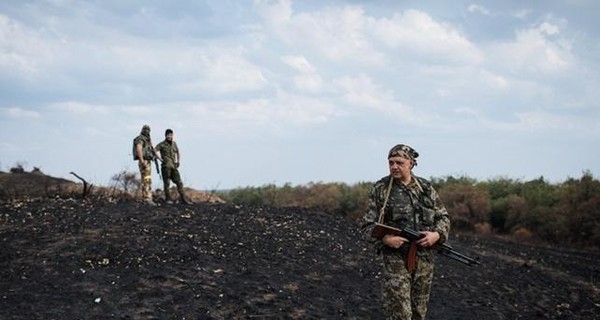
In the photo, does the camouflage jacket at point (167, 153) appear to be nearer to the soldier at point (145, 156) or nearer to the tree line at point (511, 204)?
the soldier at point (145, 156)

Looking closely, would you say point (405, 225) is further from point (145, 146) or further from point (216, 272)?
point (145, 146)

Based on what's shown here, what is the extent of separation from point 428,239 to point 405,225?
0.86ft

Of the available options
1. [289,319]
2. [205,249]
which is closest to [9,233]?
[205,249]

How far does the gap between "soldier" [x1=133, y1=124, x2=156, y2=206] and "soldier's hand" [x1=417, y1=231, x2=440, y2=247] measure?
8496mm

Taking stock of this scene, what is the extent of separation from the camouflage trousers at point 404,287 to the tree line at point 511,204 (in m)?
10.5

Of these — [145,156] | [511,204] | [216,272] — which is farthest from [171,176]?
[511,204]

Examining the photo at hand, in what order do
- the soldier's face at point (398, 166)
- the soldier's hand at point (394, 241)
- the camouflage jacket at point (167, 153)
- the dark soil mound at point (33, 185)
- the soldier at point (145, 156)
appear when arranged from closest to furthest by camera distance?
the soldier's hand at point (394, 241) < the soldier's face at point (398, 166) < the soldier at point (145, 156) < the camouflage jacket at point (167, 153) < the dark soil mound at point (33, 185)

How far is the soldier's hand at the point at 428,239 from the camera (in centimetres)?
511

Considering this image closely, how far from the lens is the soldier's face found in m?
5.20

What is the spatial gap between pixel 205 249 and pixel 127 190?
9159mm

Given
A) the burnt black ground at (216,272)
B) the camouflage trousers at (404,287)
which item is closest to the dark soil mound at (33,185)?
the burnt black ground at (216,272)

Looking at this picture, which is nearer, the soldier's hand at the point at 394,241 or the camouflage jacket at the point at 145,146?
the soldier's hand at the point at 394,241

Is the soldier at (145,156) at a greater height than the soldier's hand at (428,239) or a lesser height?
greater

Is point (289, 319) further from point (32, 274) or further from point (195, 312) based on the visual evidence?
point (32, 274)
